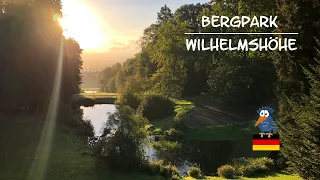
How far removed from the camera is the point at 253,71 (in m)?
54.2

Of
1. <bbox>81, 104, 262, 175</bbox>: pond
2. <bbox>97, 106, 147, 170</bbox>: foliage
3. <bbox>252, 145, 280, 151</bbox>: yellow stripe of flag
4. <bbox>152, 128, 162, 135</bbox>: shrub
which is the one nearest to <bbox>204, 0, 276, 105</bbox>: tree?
<bbox>152, 128, 162, 135</bbox>: shrub

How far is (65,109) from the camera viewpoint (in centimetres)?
3897

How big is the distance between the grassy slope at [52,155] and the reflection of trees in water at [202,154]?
7.33 meters

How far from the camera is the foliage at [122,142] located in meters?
21.8

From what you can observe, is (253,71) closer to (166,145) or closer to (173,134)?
A: (173,134)

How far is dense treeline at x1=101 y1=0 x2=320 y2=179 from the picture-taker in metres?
17.6

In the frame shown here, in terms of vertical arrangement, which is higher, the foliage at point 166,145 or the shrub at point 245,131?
the shrub at point 245,131

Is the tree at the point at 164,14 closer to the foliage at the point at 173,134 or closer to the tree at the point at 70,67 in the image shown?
the tree at the point at 70,67

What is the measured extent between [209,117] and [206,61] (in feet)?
73.3

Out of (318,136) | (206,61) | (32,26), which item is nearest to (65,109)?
(32,26)

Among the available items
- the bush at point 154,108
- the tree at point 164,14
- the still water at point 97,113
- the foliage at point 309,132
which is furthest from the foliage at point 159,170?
the tree at point 164,14

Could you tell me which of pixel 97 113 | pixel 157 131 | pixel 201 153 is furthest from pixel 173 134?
pixel 97 113

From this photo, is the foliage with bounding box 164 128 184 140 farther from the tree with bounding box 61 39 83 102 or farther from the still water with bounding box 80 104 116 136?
the tree with bounding box 61 39 83 102

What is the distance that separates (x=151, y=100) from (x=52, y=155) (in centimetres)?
2662
